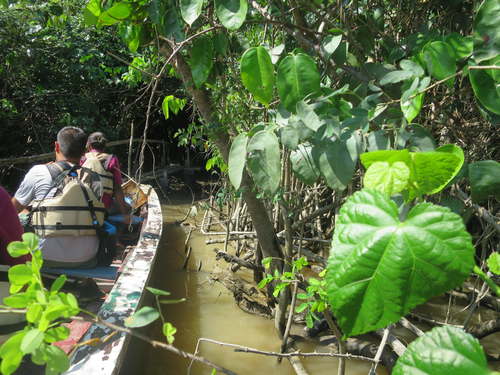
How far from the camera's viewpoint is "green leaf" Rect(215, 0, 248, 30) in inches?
42.0

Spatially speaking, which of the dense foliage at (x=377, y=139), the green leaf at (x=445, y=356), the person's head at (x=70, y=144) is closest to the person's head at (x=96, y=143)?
the person's head at (x=70, y=144)

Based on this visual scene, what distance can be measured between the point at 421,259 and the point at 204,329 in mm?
3261

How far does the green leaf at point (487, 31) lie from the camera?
1001 mm

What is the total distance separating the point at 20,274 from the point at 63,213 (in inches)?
76.2

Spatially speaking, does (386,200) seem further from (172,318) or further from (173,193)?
(173,193)

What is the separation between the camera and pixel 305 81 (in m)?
1.03

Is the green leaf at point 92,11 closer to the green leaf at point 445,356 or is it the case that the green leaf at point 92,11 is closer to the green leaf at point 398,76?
the green leaf at point 398,76

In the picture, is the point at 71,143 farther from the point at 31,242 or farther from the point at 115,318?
the point at 31,242

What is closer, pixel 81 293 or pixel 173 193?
pixel 81 293

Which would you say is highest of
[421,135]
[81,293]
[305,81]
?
[305,81]

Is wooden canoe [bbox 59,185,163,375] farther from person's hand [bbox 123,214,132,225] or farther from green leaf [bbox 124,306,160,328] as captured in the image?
person's hand [bbox 123,214,132,225]

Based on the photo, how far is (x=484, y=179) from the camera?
2.79 ft

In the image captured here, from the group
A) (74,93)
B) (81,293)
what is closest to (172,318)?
(81,293)

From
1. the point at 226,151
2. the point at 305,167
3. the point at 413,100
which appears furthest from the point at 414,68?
the point at 226,151
